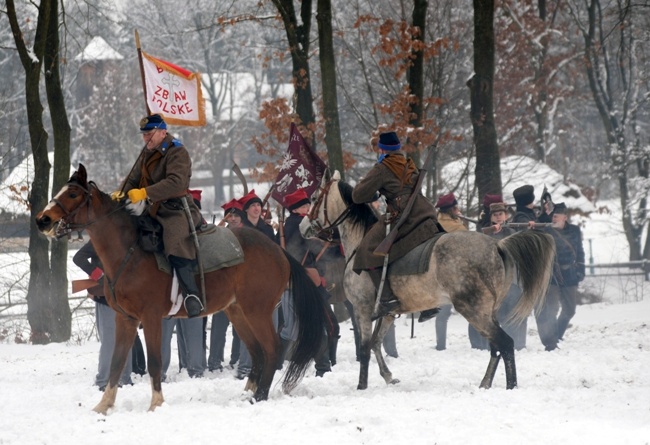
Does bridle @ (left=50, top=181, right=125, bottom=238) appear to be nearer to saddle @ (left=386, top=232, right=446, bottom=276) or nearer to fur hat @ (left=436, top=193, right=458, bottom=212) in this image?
saddle @ (left=386, top=232, right=446, bottom=276)

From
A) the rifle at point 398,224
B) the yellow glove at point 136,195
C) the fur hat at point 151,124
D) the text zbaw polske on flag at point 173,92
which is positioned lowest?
the rifle at point 398,224

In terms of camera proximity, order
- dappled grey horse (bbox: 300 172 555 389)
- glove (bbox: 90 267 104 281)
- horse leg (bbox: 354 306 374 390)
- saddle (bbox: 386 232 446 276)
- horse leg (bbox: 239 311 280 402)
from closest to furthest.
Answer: horse leg (bbox: 239 311 280 402), dappled grey horse (bbox: 300 172 555 389), saddle (bbox: 386 232 446 276), horse leg (bbox: 354 306 374 390), glove (bbox: 90 267 104 281)

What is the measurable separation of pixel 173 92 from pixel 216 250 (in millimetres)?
3628

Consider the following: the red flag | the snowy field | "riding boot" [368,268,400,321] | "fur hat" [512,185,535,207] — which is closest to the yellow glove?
the snowy field

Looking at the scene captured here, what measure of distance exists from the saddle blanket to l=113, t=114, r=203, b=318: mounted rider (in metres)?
0.07

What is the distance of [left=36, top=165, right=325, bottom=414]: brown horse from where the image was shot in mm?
9453

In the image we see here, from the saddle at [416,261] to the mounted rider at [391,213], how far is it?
53 mm

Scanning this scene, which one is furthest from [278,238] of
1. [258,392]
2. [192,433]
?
[192,433]

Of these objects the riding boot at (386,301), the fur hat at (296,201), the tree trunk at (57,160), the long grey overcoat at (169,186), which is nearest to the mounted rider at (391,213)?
the riding boot at (386,301)

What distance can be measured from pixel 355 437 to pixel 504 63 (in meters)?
30.0

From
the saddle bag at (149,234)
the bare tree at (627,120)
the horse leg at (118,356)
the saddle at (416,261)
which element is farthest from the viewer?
the bare tree at (627,120)

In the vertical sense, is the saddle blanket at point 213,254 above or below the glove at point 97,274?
above

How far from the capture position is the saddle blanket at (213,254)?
32.2ft

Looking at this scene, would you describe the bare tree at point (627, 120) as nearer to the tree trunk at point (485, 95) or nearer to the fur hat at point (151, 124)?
the tree trunk at point (485, 95)
